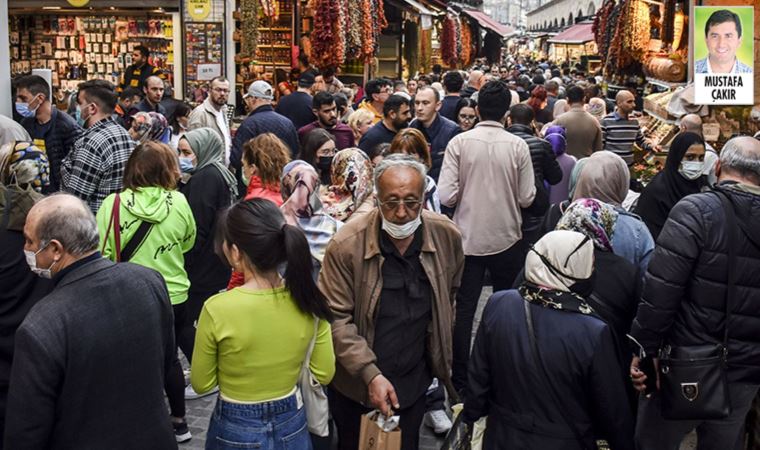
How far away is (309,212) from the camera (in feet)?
16.5

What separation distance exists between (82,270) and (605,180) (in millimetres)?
3101

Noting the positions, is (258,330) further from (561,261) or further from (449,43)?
(449,43)

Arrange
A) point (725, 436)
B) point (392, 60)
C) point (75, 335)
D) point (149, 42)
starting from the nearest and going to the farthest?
point (75, 335) < point (725, 436) < point (149, 42) < point (392, 60)

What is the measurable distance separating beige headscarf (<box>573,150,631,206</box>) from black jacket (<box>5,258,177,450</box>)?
8.90 feet

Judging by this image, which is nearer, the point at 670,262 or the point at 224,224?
the point at 224,224

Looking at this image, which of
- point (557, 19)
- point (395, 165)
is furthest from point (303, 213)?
point (557, 19)

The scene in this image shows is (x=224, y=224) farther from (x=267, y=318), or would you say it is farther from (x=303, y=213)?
(x=303, y=213)

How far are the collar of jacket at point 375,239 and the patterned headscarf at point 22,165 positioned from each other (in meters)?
1.96

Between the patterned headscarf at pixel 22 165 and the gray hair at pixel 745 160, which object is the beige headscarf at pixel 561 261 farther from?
the patterned headscarf at pixel 22 165

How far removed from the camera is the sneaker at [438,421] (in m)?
5.93

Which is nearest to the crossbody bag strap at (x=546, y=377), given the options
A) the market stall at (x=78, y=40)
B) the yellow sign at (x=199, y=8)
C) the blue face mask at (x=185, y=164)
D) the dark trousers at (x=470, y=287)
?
the dark trousers at (x=470, y=287)

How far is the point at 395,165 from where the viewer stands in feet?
13.6

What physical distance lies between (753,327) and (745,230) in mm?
478

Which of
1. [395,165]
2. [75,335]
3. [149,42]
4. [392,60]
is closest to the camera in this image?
[75,335]
